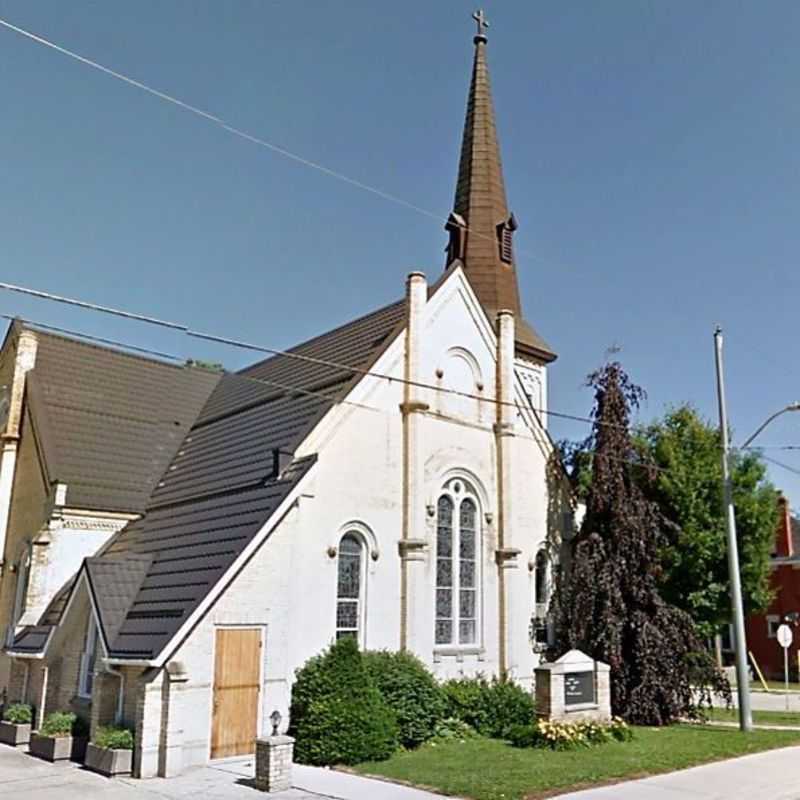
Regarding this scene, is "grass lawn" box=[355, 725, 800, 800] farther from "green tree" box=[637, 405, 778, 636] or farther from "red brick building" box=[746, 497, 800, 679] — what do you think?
"red brick building" box=[746, 497, 800, 679]

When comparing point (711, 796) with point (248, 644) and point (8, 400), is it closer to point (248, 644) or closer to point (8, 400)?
point (248, 644)

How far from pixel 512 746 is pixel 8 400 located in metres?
15.8

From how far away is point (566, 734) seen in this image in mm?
16094

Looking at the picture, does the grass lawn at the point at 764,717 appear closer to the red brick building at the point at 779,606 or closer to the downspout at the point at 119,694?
the downspout at the point at 119,694

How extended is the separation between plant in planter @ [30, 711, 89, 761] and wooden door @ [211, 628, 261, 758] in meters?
2.50

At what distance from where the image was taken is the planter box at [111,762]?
546 inches

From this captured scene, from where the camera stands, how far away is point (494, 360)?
73.8 feet

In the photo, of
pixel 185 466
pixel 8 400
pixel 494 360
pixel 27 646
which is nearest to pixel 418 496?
pixel 494 360

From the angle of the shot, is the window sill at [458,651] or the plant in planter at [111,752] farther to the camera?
the window sill at [458,651]

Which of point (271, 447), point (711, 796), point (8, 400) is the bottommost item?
point (711, 796)

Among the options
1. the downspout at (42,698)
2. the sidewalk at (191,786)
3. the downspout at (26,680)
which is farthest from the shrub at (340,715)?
the downspout at (26,680)

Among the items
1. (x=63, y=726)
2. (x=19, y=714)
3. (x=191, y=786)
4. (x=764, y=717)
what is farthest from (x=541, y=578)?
(x=19, y=714)

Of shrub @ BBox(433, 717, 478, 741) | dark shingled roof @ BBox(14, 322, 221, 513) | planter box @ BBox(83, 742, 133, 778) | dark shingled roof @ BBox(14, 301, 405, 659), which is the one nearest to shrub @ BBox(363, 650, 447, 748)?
shrub @ BBox(433, 717, 478, 741)

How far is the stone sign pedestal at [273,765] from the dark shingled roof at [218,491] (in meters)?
2.68
